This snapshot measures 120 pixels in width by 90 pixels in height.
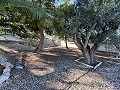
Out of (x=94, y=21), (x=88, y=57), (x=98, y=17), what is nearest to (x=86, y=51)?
(x=88, y=57)

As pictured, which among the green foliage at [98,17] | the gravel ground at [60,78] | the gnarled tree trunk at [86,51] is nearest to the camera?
the gravel ground at [60,78]

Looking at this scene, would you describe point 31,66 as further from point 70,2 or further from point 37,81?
point 70,2

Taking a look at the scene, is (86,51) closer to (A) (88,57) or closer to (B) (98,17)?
(A) (88,57)

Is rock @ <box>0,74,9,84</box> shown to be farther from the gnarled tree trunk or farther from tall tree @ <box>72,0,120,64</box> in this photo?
the gnarled tree trunk

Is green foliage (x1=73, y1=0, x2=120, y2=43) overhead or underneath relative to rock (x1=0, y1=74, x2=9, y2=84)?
overhead

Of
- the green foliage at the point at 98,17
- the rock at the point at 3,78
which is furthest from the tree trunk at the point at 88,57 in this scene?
the rock at the point at 3,78

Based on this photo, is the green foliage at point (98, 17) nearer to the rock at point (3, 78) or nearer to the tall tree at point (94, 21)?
the tall tree at point (94, 21)

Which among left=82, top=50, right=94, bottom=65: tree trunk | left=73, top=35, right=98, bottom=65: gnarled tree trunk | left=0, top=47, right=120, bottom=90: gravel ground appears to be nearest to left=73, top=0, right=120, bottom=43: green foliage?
left=73, top=35, right=98, bottom=65: gnarled tree trunk

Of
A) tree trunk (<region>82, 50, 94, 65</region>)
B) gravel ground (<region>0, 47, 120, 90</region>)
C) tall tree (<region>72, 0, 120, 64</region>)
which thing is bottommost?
gravel ground (<region>0, 47, 120, 90</region>)

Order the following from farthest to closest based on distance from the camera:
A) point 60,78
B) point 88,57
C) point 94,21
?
1. point 88,57
2. point 94,21
3. point 60,78

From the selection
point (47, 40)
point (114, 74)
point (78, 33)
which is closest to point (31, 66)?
point (78, 33)

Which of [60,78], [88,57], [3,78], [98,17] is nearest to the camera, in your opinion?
[3,78]

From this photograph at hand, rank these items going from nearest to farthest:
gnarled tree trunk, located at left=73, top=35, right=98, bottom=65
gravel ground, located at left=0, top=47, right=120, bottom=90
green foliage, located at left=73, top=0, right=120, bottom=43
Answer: gravel ground, located at left=0, top=47, right=120, bottom=90 → green foliage, located at left=73, top=0, right=120, bottom=43 → gnarled tree trunk, located at left=73, top=35, right=98, bottom=65

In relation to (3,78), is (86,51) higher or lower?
higher
